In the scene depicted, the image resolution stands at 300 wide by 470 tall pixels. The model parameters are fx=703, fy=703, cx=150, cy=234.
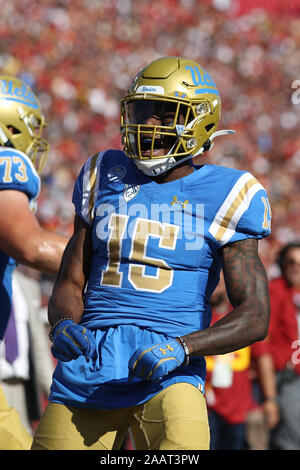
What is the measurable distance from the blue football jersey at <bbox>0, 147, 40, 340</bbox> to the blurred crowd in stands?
20.1 feet

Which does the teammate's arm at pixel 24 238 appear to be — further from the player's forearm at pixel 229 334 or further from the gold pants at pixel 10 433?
the player's forearm at pixel 229 334

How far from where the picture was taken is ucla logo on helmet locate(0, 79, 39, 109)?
3.54m

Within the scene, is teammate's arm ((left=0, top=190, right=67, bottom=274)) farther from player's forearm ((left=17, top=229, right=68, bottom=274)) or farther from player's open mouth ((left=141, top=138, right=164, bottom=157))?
player's open mouth ((left=141, top=138, right=164, bottom=157))

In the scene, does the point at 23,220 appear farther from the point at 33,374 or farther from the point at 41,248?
the point at 33,374

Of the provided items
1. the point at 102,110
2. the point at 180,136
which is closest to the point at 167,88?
the point at 180,136

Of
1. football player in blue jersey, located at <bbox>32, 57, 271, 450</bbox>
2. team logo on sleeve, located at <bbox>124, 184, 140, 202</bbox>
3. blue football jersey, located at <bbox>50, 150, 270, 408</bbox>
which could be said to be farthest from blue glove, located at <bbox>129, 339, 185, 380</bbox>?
team logo on sleeve, located at <bbox>124, 184, 140, 202</bbox>

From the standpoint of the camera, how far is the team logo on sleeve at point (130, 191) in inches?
97.1

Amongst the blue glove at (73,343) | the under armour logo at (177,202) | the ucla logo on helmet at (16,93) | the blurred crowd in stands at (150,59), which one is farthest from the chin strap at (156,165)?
the blurred crowd in stands at (150,59)

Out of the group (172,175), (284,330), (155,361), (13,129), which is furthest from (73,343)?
(284,330)

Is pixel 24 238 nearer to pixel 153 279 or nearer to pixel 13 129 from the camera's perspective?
pixel 13 129

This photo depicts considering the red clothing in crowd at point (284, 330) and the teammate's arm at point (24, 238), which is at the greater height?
the teammate's arm at point (24, 238)

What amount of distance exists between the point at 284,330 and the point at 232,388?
0.62 metres

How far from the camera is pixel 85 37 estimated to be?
12141mm

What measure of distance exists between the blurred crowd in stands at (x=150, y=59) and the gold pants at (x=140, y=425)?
23.4 feet
